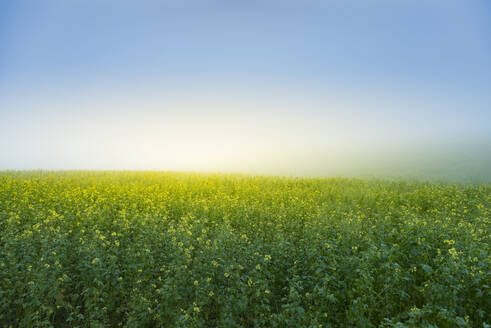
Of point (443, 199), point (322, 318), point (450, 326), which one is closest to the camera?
point (450, 326)

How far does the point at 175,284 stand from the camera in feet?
18.2

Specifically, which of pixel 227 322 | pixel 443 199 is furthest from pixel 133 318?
pixel 443 199

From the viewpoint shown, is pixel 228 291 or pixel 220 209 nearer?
pixel 228 291

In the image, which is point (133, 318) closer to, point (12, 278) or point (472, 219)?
point (12, 278)

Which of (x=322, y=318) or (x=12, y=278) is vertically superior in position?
(x=12, y=278)

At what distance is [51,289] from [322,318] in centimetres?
542

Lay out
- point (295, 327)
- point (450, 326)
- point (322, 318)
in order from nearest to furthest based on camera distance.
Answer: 1. point (450, 326)
2. point (295, 327)
3. point (322, 318)

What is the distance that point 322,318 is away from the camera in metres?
5.29

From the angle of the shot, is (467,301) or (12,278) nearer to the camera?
(467,301)

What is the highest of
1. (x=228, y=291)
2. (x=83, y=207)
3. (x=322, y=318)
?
(x=83, y=207)

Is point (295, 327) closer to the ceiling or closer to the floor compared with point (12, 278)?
closer to the floor

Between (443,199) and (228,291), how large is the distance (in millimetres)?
14762

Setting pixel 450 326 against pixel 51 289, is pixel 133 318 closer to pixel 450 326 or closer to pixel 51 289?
pixel 51 289

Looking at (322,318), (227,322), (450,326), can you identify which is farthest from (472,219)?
(227,322)
